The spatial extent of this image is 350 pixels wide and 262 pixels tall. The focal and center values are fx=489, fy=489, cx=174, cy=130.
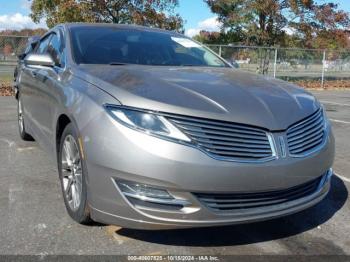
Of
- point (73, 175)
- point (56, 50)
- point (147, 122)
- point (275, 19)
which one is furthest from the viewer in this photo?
point (275, 19)

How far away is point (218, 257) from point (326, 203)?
1626 mm

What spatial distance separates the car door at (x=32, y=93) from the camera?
16.6 feet

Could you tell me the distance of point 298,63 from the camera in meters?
24.0

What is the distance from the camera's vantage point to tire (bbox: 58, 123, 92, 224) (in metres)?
3.45

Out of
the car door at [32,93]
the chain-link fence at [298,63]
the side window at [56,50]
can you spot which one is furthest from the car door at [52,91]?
the chain-link fence at [298,63]

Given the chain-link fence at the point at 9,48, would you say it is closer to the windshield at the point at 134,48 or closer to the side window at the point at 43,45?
the side window at the point at 43,45

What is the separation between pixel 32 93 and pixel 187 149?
2886mm

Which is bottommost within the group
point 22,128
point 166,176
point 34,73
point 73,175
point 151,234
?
point 151,234

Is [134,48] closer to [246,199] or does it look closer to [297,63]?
[246,199]

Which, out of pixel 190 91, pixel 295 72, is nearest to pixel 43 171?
pixel 190 91

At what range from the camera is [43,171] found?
5254 mm

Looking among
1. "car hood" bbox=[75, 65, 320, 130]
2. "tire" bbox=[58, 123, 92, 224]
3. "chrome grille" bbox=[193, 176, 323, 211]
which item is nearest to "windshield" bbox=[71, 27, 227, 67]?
"car hood" bbox=[75, 65, 320, 130]

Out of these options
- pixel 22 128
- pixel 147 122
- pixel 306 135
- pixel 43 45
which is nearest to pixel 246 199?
pixel 306 135

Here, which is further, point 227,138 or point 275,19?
point 275,19
